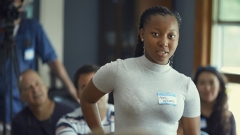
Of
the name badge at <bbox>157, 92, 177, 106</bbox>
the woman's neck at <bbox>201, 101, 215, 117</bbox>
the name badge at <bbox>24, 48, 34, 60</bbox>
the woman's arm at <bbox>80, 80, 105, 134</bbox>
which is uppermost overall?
the name badge at <bbox>157, 92, 177, 106</bbox>

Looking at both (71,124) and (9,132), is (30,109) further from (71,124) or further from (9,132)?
(71,124)

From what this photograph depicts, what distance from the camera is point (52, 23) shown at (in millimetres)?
4762

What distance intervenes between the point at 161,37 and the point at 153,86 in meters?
0.11

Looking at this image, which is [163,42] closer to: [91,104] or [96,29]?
[91,104]

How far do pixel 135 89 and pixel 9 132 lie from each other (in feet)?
5.76

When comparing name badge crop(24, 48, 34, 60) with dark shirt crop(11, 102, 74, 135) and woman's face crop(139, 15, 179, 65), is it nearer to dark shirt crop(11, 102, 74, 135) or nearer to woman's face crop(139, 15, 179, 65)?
dark shirt crop(11, 102, 74, 135)

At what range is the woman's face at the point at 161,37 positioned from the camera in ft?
3.58

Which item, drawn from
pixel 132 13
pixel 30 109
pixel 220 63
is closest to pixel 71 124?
pixel 30 109

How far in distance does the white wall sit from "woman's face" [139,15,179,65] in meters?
3.65

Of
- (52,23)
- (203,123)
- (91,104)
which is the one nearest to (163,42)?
(91,104)

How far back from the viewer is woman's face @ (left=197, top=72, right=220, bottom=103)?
2.34 m

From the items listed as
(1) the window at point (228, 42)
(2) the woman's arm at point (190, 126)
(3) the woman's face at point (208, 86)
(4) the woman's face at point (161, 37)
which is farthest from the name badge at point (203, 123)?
(4) the woman's face at point (161, 37)

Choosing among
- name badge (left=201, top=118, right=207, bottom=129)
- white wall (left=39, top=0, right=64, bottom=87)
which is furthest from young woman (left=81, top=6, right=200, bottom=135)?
white wall (left=39, top=0, right=64, bottom=87)

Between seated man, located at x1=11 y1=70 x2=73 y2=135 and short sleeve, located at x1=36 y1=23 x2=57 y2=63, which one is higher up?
short sleeve, located at x1=36 y1=23 x2=57 y2=63
